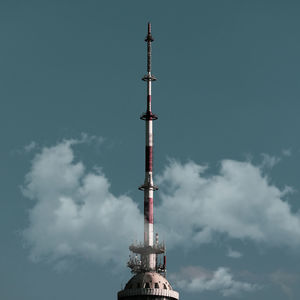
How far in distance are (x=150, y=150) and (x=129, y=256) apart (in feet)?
85.1

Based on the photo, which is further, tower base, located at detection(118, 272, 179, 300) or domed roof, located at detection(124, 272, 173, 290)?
domed roof, located at detection(124, 272, 173, 290)

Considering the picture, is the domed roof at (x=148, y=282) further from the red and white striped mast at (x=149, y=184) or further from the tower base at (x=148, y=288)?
the red and white striped mast at (x=149, y=184)

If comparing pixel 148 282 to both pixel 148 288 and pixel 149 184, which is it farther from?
pixel 149 184

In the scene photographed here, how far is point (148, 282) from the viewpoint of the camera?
162125 mm

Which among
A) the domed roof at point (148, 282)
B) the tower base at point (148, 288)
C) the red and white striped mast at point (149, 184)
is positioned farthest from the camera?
the red and white striped mast at point (149, 184)

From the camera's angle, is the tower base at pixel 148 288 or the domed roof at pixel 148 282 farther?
the domed roof at pixel 148 282

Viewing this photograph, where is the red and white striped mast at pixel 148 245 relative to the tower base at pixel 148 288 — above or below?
above

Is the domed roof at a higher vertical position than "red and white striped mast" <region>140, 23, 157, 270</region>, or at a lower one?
lower

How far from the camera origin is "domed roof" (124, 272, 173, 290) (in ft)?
531

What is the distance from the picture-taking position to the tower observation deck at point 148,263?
528 feet

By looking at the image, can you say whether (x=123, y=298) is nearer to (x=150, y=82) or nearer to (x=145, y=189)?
(x=145, y=189)

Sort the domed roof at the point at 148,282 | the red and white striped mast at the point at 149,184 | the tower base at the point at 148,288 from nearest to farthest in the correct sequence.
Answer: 1. the tower base at the point at 148,288
2. the domed roof at the point at 148,282
3. the red and white striped mast at the point at 149,184

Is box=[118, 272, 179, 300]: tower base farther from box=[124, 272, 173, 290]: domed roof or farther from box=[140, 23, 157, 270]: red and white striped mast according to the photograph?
box=[140, 23, 157, 270]: red and white striped mast

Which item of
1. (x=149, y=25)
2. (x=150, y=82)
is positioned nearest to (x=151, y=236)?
(x=150, y=82)
